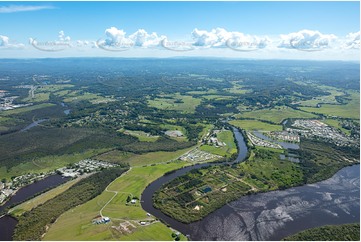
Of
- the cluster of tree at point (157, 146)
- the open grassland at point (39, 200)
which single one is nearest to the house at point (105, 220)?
the open grassland at point (39, 200)

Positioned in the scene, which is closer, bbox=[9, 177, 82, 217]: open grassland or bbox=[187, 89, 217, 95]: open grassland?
bbox=[9, 177, 82, 217]: open grassland

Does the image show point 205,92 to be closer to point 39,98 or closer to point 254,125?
point 254,125

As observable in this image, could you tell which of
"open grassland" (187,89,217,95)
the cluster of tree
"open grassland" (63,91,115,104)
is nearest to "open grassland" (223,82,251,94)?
"open grassland" (187,89,217,95)

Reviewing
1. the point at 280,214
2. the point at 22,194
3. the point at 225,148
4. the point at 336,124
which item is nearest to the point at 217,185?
the point at 280,214

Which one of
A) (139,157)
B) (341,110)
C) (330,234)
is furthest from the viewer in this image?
(341,110)

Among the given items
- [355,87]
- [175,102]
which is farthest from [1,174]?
[355,87]

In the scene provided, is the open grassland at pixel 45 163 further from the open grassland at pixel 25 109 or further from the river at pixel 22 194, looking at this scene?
the open grassland at pixel 25 109

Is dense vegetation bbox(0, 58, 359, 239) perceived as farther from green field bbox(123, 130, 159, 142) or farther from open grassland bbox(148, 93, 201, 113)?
open grassland bbox(148, 93, 201, 113)
